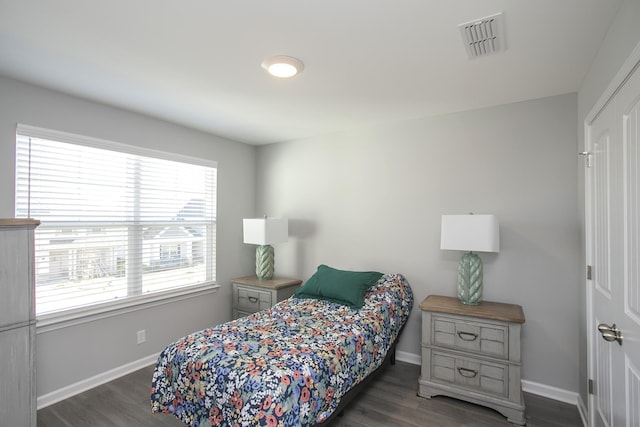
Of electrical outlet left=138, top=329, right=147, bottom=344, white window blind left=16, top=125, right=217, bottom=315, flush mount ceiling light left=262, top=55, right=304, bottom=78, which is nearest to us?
flush mount ceiling light left=262, top=55, right=304, bottom=78

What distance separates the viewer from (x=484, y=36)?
181 cm

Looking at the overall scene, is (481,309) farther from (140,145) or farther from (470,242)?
(140,145)

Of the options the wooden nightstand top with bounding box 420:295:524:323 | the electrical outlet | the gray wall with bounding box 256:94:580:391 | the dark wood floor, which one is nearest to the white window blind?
the electrical outlet

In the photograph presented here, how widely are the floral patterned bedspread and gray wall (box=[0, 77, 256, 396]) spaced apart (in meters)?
1.10

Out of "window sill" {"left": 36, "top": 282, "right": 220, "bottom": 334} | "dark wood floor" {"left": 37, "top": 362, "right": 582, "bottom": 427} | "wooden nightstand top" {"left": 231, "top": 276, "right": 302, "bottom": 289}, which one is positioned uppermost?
"wooden nightstand top" {"left": 231, "top": 276, "right": 302, "bottom": 289}

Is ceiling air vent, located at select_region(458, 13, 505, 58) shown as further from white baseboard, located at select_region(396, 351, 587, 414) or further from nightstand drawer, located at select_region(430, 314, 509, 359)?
white baseboard, located at select_region(396, 351, 587, 414)

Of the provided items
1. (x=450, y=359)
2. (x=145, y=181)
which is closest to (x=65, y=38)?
(x=145, y=181)

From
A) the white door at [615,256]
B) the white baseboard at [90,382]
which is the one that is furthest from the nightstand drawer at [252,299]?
the white door at [615,256]

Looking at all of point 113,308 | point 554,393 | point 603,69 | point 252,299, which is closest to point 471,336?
point 554,393

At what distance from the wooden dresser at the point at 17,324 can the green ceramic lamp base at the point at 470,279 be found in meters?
2.94

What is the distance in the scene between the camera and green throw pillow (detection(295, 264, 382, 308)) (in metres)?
2.90

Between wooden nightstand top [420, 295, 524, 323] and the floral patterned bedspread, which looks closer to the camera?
the floral patterned bedspread

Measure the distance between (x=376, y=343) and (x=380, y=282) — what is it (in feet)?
2.43

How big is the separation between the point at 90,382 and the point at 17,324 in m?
1.39
